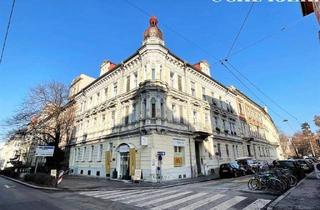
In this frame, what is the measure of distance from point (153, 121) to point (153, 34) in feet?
33.1

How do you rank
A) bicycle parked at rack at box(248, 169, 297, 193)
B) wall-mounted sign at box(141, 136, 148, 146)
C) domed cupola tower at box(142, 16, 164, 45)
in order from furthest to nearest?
domed cupola tower at box(142, 16, 164, 45), wall-mounted sign at box(141, 136, 148, 146), bicycle parked at rack at box(248, 169, 297, 193)

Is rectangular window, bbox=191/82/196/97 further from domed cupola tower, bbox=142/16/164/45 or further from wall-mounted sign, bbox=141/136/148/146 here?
wall-mounted sign, bbox=141/136/148/146

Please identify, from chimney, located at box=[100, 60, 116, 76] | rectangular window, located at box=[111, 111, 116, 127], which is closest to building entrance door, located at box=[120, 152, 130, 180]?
rectangular window, located at box=[111, 111, 116, 127]

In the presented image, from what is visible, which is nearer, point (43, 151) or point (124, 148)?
point (43, 151)

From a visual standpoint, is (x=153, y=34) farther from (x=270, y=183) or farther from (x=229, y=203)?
(x=229, y=203)

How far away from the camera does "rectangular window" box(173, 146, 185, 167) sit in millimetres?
20112

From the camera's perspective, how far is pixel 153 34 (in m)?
22.4

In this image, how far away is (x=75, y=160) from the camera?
3025 cm

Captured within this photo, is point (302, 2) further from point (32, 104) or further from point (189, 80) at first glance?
point (32, 104)

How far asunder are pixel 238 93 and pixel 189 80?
16968 millimetres

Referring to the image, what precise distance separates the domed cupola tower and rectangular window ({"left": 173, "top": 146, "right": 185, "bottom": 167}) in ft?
38.8

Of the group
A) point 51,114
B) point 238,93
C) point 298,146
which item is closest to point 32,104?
point 51,114

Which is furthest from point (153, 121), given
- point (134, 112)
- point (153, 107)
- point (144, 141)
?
point (134, 112)

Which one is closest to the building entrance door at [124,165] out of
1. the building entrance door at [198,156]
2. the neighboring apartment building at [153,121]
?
the neighboring apartment building at [153,121]
